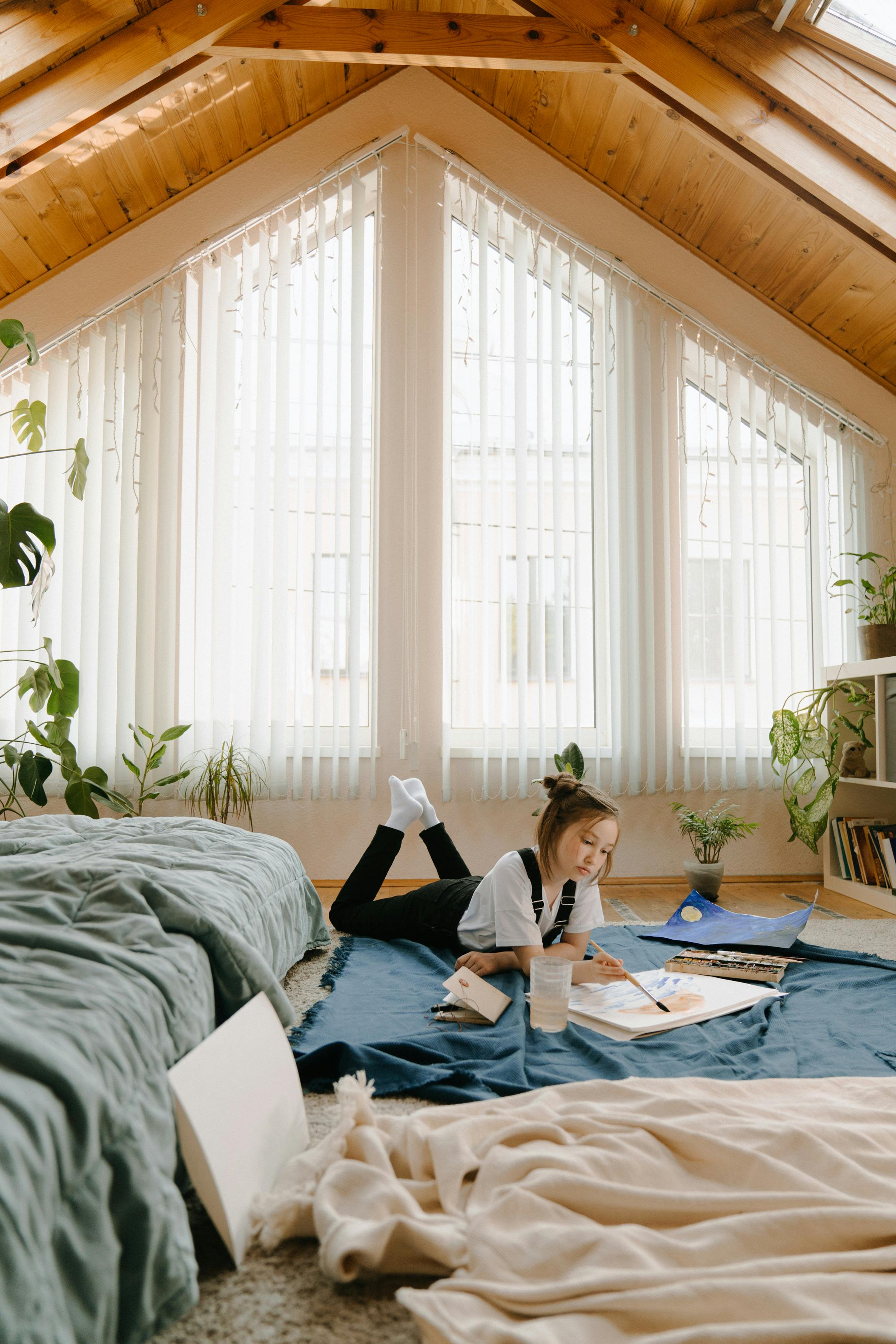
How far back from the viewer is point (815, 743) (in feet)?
11.5

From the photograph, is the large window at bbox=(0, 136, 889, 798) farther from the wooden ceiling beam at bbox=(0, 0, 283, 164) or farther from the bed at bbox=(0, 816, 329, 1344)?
the bed at bbox=(0, 816, 329, 1344)

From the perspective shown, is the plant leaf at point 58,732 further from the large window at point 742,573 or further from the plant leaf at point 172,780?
the large window at point 742,573

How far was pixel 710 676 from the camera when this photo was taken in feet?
12.1

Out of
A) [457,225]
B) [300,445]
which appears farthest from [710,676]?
[457,225]

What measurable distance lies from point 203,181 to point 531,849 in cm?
318

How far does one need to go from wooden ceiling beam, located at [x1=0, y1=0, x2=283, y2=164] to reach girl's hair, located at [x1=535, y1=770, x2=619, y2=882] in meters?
2.63

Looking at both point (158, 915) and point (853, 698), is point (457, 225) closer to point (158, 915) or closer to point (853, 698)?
point (853, 698)

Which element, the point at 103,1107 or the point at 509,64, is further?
the point at 509,64

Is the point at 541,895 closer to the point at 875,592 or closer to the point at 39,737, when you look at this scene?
the point at 39,737

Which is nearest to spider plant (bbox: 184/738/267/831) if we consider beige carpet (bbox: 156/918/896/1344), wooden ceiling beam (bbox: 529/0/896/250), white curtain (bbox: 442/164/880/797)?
white curtain (bbox: 442/164/880/797)

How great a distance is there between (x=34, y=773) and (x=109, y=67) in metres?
2.29

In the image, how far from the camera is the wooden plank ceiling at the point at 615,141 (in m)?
2.92

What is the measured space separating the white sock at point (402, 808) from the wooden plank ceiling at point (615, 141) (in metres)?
2.38

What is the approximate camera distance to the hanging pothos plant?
3.41 m
